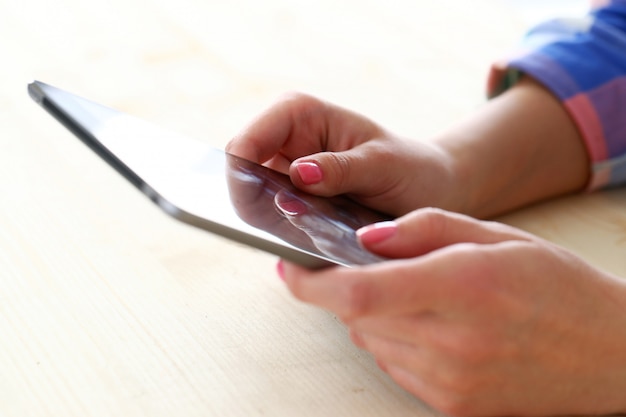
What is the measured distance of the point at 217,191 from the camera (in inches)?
18.7

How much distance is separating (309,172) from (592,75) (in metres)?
0.33

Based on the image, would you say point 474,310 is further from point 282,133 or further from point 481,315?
point 282,133

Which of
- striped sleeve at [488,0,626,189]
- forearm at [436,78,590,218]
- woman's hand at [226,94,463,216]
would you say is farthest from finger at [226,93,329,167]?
striped sleeve at [488,0,626,189]

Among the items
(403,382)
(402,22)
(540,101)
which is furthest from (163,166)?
(402,22)

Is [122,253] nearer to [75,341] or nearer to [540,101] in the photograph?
[75,341]

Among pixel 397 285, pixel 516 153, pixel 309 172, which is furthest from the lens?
pixel 516 153

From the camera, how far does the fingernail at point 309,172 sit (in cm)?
57

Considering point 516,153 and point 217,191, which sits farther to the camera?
point 516,153

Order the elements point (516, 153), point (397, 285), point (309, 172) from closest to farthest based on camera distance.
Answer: point (397, 285)
point (309, 172)
point (516, 153)

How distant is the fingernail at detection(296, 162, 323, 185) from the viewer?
565mm

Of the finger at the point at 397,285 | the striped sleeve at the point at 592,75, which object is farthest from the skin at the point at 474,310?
the striped sleeve at the point at 592,75

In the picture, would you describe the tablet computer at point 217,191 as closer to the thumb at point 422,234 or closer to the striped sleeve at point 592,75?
the thumb at point 422,234

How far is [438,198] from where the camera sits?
26.4 inches

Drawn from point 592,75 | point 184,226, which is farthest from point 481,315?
point 592,75
